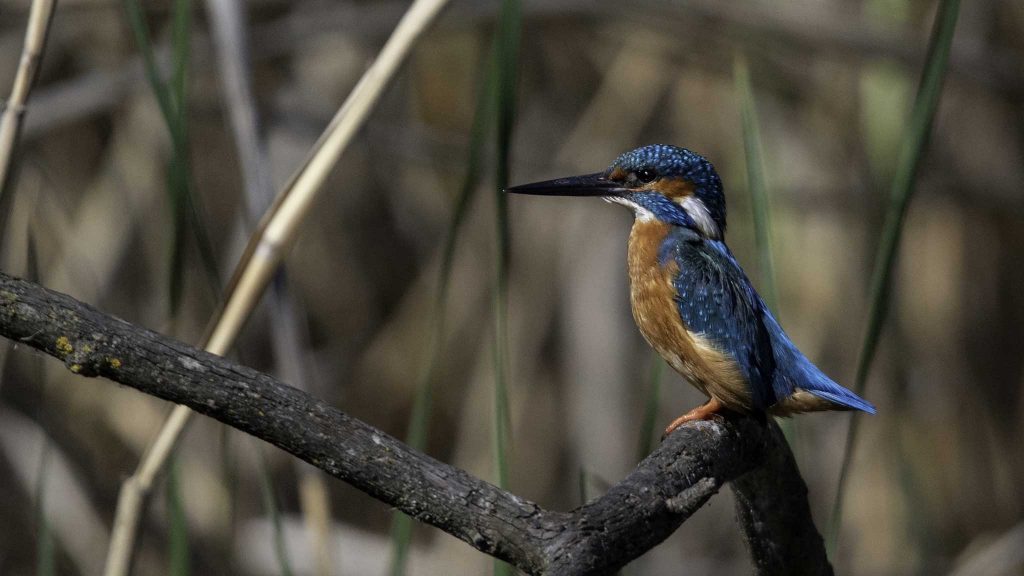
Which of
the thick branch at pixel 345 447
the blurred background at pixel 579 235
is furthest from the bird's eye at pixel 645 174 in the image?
the blurred background at pixel 579 235

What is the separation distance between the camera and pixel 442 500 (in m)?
0.95

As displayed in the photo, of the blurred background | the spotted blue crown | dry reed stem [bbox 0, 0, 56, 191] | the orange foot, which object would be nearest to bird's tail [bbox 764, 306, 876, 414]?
the orange foot

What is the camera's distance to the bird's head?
1.61m

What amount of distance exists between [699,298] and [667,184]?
191 millimetres

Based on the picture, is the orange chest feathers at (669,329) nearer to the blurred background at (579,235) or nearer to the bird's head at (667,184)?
the bird's head at (667,184)

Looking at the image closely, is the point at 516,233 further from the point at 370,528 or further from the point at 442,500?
the point at 442,500

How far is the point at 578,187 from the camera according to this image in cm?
152

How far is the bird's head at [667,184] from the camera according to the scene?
1.61m

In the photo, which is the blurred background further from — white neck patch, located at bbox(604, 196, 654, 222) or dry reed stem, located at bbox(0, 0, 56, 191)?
dry reed stem, located at bbox(0, 0, 56, 191)

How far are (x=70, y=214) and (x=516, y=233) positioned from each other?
→ 1.30 m

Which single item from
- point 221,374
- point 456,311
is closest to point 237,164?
point 456,311

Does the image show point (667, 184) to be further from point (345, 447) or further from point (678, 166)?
point (345, 447)

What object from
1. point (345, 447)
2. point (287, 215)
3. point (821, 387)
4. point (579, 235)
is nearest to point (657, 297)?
point (821, 387)

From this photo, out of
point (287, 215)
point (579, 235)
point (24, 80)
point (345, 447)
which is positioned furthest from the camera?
point (579, 235)
